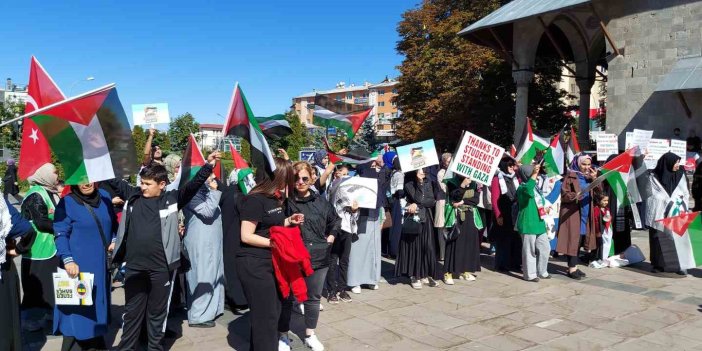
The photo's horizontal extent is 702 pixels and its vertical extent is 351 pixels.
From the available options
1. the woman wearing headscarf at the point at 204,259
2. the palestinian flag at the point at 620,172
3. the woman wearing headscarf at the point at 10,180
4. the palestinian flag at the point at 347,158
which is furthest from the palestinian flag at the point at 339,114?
the woman wearing headscarf at the point at 10,180

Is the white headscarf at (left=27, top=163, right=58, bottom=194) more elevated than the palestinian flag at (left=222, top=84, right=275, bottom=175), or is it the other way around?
the palestinian flag at (left=222, top=84, right=275, bottom=175)

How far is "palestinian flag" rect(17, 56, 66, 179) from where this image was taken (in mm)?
4062

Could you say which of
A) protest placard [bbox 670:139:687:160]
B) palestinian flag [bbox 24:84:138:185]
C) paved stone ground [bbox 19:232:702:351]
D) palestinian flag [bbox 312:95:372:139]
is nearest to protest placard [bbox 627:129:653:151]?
protest placard [bbox 670:139:687:160]

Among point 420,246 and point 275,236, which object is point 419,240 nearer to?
point 420,246

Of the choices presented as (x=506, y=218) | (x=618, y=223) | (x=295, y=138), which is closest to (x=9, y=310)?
Answer: (x=506, y=218)

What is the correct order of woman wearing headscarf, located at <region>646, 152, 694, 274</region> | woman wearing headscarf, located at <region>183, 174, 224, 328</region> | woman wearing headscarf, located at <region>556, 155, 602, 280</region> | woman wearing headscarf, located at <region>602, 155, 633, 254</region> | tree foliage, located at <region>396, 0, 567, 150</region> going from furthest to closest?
tree foliage, located at <region>396, 0, 567, 150</region> < woman wearing headscarf, located at <region>602, 155, 633, 254</region> < woman wearing headscarf, located at <region>646, 152, 694, 274</region> < woman wearing headscarf, located at <region>556, 155, 602, 280</region> < woman wearing headscarf, located at <region>183, 174, 224, 328</region>

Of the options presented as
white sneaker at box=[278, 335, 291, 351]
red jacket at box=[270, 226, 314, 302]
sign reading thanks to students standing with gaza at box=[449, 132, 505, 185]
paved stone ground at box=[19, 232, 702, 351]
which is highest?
sign reading thanks to students standing with gaza at box=[449, 132, 505, 185]

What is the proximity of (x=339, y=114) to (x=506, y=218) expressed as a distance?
348cm

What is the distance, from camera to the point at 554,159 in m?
8.38

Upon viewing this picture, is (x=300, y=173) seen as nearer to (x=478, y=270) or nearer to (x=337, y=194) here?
(x=337, y=194)

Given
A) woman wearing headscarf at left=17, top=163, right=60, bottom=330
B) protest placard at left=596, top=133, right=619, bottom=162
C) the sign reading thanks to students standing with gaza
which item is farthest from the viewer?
protest placard at left=596, top=133, right=619, bottom=162

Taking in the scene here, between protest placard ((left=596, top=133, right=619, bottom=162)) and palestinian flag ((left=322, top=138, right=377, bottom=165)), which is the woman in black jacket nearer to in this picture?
palestinian flag ((left=322, top=138, right=377, bottom=165))

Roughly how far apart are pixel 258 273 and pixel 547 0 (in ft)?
61.0

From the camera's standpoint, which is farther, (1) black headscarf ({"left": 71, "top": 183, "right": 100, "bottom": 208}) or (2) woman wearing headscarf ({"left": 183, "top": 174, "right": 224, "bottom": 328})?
(2) woman wearing headscarf ({"left": 183, "top": 174, "right": 224, "bottom": 328})
